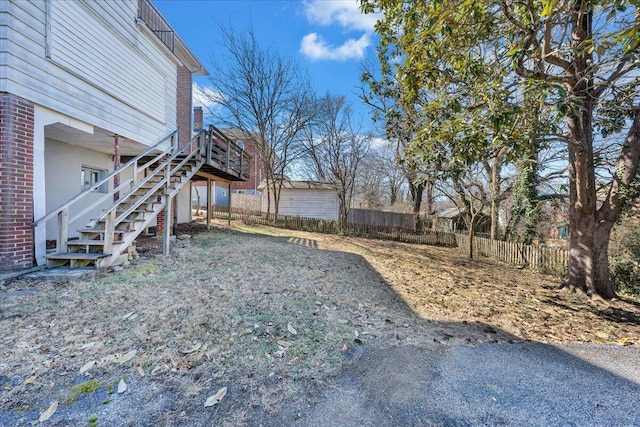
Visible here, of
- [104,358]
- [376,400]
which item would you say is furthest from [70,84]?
[376,400]

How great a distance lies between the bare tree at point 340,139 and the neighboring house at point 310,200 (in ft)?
2.49

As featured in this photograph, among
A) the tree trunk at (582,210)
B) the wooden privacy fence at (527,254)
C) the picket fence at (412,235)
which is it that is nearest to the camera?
the tree trunk at (582,210)

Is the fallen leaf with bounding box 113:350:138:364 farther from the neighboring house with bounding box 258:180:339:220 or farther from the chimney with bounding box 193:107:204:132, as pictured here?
the neighboring house with bounding box 258:180:339:220

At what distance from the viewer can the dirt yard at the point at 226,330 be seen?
6.84 feet

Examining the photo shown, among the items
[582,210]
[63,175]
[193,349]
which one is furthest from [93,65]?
[582,210]

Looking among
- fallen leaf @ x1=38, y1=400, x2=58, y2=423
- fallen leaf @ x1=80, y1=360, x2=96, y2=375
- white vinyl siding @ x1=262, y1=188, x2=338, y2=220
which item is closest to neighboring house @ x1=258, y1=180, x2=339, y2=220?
white vinyl siding @ x1=262, y1=188, x2=338, y2=220

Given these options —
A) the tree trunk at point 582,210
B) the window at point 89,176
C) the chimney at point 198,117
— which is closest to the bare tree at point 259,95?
→ the chimney at point 198,117

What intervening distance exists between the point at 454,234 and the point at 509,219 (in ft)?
10.0

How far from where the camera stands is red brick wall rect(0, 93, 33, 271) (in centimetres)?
446

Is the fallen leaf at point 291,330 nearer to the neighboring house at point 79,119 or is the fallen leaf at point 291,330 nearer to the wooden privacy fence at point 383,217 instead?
the neighboring house at point 79,119

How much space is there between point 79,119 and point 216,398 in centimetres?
649

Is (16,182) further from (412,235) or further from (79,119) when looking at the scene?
(412,235)

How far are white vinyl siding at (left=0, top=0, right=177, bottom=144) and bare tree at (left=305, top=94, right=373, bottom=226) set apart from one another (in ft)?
35.8

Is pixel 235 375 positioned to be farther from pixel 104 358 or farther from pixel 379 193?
pixel 379 193
